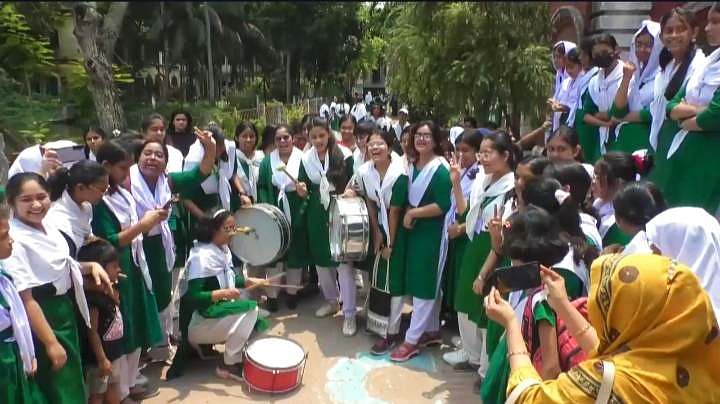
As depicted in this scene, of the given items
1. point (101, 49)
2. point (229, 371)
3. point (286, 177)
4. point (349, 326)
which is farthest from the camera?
point (286, 177)

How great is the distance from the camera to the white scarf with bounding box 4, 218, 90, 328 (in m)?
2.75

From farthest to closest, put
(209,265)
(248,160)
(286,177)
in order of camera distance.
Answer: (248,160), (286,177), (209,265)

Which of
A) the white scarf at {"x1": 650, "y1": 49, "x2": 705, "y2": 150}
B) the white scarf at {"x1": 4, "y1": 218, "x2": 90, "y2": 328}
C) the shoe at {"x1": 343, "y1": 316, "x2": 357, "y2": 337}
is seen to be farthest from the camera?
the shoe at {"x1": 343, "y1": 316, "x2": 357, "y2": 337}

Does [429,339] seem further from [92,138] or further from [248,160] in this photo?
[92,138]

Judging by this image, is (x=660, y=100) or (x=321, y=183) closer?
(x=660, y=100)

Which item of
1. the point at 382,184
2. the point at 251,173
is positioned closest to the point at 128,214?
the point at 382,184

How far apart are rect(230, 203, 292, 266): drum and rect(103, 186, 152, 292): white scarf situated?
1.26m

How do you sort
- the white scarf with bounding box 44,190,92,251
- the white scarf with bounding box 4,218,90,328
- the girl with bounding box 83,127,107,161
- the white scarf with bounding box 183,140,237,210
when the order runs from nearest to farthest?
1. the white scarf with bounding box 4,218,90,328
2. the white scarf with bounding box 44,190,92,251
3. the girl with bounding box 83,127,107,161
4. the white scarf with bounding box 183,140,237,210

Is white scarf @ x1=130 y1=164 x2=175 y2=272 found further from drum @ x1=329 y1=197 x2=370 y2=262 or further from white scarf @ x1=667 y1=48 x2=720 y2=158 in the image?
white scarf @ x1=667 y1=48 x2=720 y2=158

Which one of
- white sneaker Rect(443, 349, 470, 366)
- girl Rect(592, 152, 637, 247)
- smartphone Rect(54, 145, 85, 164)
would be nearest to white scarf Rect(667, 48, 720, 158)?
girl Rect(592, 152, 637, 247)

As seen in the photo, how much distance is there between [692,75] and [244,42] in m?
2.88

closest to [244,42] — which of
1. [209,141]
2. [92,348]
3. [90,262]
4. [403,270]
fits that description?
[90,262]

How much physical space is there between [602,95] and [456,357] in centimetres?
232

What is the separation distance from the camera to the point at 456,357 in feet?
14.7
